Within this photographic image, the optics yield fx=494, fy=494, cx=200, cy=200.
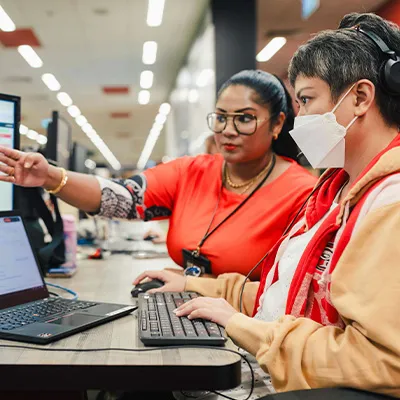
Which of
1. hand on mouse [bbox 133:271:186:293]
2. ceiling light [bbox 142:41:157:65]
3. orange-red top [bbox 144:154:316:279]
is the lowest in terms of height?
hand on mouse [bbox 133:271:186:293]

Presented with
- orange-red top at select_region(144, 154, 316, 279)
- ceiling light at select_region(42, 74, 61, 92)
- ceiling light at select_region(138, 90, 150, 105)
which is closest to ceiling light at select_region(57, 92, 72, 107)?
ceiling light at select_region(42, 74, 61, 92)

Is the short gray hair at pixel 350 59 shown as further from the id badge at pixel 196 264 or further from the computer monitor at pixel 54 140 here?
the computer monitor at pixel 54 140

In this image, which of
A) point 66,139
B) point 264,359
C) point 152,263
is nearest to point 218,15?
point 66,139

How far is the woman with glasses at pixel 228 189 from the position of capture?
1.65 m

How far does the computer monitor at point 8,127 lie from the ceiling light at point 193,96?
6125 millimetres

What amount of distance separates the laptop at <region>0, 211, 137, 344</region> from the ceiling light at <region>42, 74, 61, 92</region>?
9549 mm

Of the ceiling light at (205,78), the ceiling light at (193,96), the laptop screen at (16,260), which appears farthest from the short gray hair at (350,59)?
the ceiling light at (193,96)

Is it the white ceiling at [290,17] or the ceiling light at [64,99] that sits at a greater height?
the white ceiling at [290,17]

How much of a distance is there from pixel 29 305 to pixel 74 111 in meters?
13.1

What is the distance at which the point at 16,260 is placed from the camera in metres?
1.22

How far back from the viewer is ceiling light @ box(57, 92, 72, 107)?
11.8 metres

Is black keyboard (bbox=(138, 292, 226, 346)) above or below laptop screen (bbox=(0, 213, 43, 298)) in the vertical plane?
below

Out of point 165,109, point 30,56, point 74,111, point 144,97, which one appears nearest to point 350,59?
point 30,56

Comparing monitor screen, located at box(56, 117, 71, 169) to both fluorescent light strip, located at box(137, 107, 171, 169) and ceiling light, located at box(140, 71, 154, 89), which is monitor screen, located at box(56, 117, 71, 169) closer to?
ceiling light, located at box(140, 71, 154, 89)
